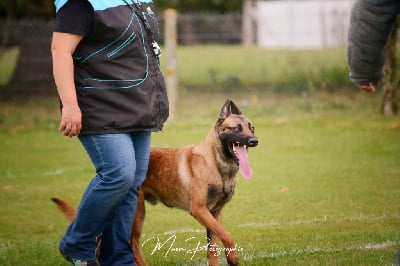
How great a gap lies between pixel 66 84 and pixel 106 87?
287 millimetres

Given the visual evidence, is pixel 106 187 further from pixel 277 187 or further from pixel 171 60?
pixel 171 60

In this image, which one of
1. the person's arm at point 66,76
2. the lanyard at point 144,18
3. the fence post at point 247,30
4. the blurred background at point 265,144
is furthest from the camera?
the fence post at point 247,30

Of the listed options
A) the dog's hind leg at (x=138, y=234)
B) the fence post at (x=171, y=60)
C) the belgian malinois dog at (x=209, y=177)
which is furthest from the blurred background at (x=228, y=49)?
the dog's hind leg at (x=138, y=234)

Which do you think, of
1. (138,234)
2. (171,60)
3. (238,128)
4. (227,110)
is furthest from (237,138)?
(171,60)

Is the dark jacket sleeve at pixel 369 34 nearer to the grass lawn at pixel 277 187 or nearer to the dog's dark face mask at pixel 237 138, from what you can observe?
the dog's dark face mask at pixel 237 138

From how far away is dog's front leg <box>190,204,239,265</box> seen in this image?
5496mm

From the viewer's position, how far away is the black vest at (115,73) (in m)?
4.64

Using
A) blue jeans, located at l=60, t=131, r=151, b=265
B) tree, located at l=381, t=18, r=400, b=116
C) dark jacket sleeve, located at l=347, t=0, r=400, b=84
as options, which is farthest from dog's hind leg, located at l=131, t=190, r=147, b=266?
tree, located at l=381, t=18, r=400, b=116

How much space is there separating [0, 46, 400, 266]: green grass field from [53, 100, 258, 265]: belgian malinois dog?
14.2 inches

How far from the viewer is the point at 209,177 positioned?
19.0ft

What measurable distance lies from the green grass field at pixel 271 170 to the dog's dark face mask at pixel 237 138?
→ 78cm

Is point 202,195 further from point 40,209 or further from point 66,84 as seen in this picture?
point 40,209

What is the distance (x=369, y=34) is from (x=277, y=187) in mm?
5572

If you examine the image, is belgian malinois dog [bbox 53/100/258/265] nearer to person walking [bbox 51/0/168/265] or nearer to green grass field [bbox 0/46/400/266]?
green grass field [bbox 0/46/400/266]
